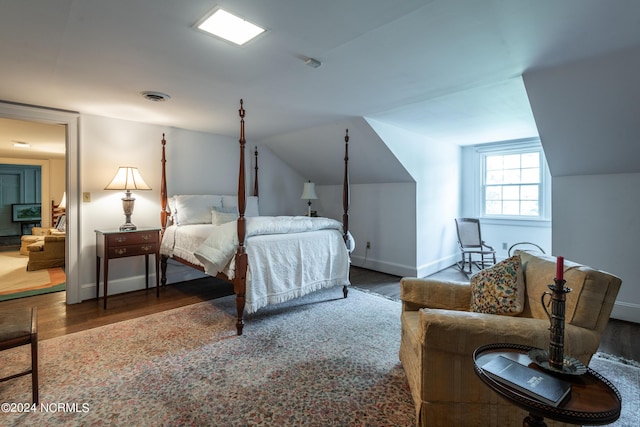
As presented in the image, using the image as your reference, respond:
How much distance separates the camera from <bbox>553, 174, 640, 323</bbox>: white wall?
3.03m

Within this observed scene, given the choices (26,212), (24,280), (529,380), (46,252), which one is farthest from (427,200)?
(26,212)

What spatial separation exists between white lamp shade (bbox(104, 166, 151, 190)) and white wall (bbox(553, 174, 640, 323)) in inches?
185

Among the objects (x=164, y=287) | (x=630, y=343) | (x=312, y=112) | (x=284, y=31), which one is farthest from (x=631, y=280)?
(x=164, y=287)

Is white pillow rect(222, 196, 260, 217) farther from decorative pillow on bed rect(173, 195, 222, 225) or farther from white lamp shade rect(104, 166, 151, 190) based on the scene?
white lamp shade rect(104, 166, 151, 190)

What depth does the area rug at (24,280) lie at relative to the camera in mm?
3719

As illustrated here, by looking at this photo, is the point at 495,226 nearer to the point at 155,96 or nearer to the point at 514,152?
the point at 514,152

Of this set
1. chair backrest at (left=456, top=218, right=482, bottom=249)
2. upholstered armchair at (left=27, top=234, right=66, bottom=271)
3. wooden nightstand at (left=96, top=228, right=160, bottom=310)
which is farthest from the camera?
chair backrest at (left=456, top=218, right=482, bottom=249)

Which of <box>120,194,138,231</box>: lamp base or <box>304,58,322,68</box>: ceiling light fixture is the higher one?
<box>304,58,322,68</box>: ceiling light fixture

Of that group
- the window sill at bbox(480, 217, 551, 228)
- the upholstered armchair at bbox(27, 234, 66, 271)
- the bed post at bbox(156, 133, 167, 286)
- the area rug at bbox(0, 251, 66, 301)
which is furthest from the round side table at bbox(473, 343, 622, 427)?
the upholstered armchair at bbox(27, 234, 66, 271)

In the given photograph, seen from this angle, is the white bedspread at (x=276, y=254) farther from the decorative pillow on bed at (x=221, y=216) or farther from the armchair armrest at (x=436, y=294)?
the armchair armrest at (x=436, y=294)

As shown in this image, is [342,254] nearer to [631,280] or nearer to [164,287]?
[164,287]

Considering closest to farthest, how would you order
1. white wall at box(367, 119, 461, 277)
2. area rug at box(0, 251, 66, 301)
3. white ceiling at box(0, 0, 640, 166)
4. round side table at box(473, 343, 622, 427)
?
round side table at box(473, 343, 622, 427)
white ceiling at box(0, 0, 640, 166)
area rug at box(0, 251, 66, 301)
white wall at box(367, 119, 461, 277)

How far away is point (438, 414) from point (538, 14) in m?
2.07

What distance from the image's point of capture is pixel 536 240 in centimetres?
474
